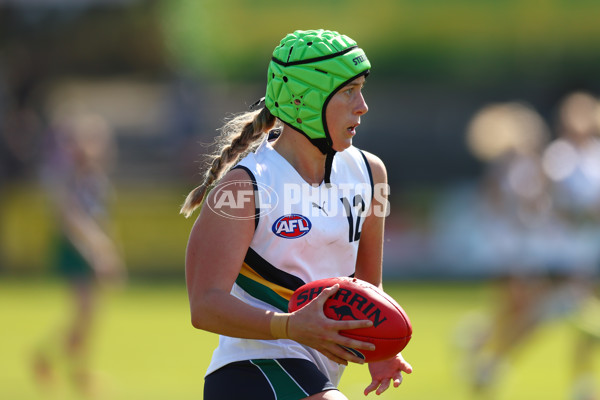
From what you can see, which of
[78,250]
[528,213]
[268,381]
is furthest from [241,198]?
[528,213]

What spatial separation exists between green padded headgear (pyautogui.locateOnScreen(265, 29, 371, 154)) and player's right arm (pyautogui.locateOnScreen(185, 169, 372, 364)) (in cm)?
35

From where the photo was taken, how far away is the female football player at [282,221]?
4.00m

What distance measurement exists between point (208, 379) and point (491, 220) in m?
7.35

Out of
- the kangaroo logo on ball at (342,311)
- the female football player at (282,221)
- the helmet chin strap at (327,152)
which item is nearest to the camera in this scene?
the kangaroo logo on ball at (342,311)

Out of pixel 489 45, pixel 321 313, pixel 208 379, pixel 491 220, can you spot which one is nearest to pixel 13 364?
pixel 491 220

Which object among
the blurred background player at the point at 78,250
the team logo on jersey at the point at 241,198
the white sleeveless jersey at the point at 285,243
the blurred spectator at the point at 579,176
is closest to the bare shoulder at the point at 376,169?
the white sleeveless jersey at the point at 285,243

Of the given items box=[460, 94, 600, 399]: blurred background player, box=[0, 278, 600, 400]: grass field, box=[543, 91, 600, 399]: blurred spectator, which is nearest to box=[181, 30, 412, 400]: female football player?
box=[0, 278, 600, 400]: grass field

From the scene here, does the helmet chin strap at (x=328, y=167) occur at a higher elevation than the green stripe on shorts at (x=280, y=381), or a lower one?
higher

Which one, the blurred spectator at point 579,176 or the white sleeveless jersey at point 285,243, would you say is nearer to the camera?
the white sleeveless jersey at point 285,243

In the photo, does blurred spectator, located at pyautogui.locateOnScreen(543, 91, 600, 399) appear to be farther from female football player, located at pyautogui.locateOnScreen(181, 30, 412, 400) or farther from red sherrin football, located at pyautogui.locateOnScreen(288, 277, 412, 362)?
red sherrin football, located at pyautogui.locateOnScreen(288, 277, 412, 362)

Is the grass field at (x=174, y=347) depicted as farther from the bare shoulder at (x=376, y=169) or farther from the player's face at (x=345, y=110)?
the player's face at (x=345, y=110)

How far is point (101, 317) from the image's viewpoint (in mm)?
14383

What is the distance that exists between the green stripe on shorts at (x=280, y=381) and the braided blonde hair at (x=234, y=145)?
0.73 m

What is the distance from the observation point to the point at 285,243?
13.7ft
